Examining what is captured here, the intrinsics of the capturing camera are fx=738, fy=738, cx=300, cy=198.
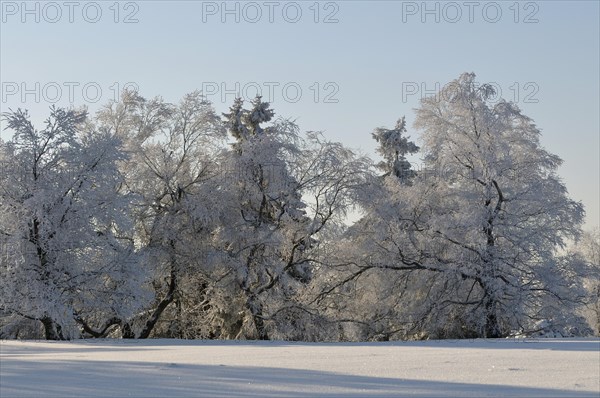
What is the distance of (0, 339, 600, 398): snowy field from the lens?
24.0ft

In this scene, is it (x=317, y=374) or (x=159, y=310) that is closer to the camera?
(x=317, y=374)

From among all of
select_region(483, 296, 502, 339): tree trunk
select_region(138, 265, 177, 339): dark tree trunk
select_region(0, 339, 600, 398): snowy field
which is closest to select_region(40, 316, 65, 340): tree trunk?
select_region(138, 265, 177, 339): dark tree trunk

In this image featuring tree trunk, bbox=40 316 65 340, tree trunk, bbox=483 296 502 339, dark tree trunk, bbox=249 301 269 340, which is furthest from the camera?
dark tree trunk, bbox=249 301 269 340

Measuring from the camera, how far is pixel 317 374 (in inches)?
340

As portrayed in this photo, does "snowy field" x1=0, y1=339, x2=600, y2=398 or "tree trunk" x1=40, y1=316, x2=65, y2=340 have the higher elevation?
"snowy field" x1=0, y1=339, x2=600, y2=398

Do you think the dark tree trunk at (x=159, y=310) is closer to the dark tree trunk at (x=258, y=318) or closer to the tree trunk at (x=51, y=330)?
the dark tree trunk at (x=258, y=318)

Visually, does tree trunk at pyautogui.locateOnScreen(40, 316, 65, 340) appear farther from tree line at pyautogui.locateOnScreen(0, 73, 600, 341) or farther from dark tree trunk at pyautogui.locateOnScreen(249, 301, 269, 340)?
dark tree trunk at pyautogui.locateOnScreen(249, 301, 269, 340)

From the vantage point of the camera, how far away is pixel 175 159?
29.3m

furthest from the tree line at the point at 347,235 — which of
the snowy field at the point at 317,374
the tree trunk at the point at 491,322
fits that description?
the snowy field at the point at 317,374

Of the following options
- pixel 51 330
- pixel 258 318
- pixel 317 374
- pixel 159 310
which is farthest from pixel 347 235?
pixel 317 374

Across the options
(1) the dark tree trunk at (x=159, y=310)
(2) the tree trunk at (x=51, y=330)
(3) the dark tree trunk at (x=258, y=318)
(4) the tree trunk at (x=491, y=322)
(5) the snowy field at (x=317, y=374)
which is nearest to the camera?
(5) the snowy field at (x=317, y=374)

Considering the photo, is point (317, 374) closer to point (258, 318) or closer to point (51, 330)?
point (51, 330)

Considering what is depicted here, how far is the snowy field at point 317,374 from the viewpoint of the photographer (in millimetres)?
7312

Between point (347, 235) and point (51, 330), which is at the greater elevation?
point (347, 235)
